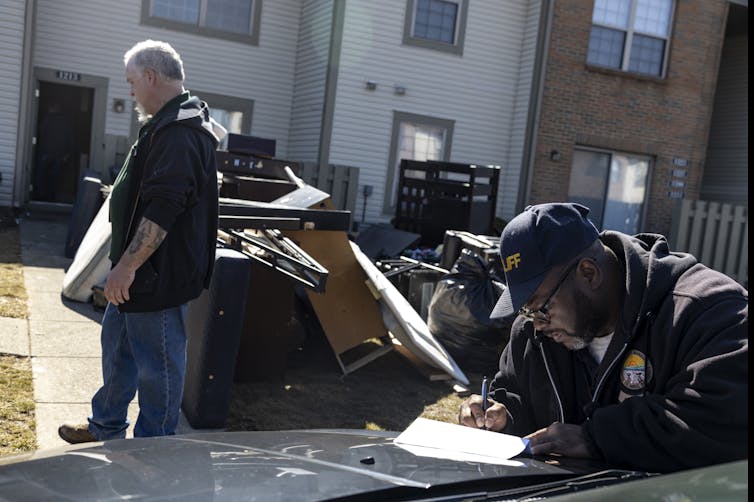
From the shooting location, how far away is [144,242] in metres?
3.60


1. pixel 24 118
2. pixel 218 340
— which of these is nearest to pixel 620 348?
pixel 218 340

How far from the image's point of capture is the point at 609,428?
205 centimetres

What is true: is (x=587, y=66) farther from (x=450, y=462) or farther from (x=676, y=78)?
(x=450, y=462)

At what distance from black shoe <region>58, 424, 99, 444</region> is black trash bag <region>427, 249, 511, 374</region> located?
3.51 metres

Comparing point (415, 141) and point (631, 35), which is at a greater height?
point (631, 35)

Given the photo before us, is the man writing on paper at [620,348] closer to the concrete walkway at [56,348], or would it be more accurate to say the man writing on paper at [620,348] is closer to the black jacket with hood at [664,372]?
the black jacket with hood at [664,372]

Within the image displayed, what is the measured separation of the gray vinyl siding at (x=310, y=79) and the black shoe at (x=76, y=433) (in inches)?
461

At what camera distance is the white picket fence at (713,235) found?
620 inches

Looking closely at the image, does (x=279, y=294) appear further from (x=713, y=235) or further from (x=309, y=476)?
(x=713, y=235)

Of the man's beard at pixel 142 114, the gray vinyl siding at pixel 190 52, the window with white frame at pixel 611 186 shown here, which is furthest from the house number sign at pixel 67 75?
the man's beard at pixel 142 114

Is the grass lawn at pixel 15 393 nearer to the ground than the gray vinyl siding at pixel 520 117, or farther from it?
nearer to the ground

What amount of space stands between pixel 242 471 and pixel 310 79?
48.1 feet

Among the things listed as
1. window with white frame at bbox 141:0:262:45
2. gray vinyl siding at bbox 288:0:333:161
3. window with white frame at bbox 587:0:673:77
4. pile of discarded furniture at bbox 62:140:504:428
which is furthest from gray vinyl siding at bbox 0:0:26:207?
window with white frame at bbox 587:0:673:77

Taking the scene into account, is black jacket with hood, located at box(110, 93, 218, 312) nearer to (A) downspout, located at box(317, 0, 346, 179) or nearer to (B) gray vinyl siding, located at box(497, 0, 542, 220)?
(A) downspout, located at box(317, 0, 346, 179)
